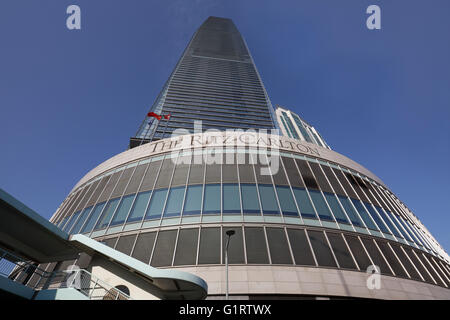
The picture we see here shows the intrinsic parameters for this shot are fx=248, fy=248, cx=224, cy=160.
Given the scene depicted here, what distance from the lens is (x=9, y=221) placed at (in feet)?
36.9

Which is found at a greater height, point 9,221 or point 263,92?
point 263,92

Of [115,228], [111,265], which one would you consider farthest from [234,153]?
[111,265]

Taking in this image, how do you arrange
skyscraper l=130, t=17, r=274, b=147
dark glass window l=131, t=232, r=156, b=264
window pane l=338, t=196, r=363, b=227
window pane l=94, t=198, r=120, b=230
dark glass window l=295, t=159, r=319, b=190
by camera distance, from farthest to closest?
skyscraper l=130, t=17, r=274, b=147 < dark glass window l=295, t=159, r=319, b=190 < window pane l=338, t=196, r=363, b=227 < window pane l=94, t=198, r=120, b=230 < dark glass window l=131, t=232, r=156, b=264

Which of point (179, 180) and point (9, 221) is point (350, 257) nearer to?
point (179, 180)

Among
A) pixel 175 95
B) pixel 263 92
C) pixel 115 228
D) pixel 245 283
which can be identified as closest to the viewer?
pixel 245 283

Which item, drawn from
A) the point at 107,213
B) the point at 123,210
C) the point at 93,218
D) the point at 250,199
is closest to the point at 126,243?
the point at 123,210

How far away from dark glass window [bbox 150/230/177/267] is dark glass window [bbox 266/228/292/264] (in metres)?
6.58

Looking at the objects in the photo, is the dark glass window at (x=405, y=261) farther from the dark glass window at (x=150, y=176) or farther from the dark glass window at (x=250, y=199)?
the dark glass window at (x=150, y=176)

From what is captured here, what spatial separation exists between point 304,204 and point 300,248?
4132mm

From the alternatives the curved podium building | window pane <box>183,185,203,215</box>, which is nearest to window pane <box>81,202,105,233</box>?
the curved podium building

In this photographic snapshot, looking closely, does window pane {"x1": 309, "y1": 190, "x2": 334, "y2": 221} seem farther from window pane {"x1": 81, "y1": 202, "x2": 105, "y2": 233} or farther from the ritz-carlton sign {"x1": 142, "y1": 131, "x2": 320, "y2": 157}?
window pane {"x1": 81, "y1": 202, "x2": 105, "y2": 233}

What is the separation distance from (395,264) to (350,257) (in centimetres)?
375

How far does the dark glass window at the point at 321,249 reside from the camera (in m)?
16.2

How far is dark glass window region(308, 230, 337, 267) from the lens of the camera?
16.2m
